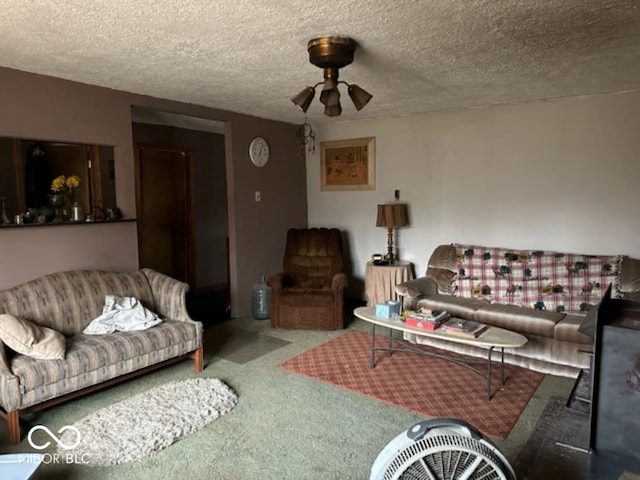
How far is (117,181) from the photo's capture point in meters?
3.65

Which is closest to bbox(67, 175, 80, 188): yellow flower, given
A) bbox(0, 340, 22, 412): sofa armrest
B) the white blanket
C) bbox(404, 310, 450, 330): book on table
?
the white blanket

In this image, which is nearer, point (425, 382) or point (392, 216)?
point (425, 382)

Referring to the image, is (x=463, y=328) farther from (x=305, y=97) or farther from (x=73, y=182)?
(x=73, y=182)

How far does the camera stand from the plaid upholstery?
3.57 metres

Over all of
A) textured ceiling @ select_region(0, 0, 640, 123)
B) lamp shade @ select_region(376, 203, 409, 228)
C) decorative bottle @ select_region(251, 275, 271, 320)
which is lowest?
decorative bottle @ select_region(251, 275, 271, 320)

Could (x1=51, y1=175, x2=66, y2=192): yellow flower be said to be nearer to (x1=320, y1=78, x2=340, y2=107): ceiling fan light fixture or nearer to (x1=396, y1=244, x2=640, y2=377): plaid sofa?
(x1=320, y1=78, x2=340, y2=107): ceiling fan light fixture

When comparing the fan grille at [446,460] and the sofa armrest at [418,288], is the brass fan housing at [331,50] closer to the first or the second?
the fan grille at [446,460]

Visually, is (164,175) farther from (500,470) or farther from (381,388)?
(500,470)

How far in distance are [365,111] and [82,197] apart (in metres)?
2.84

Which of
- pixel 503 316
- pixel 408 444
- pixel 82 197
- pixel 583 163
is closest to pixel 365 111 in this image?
pixel 583 163

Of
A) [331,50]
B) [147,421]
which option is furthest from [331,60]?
[147,421]

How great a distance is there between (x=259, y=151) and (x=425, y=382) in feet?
10.0

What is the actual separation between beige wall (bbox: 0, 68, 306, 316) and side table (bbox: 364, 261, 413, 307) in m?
1.20

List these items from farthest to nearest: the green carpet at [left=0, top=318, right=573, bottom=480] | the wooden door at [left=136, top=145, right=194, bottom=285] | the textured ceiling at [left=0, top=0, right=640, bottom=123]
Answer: the wooden door at [left=136, top=145, right=194, bottom=285] < the green carpet at [left=0, top=318, right=573, bottom=480] < the textured ceiling at [left=0, top=0, right=640, bottom=123]
